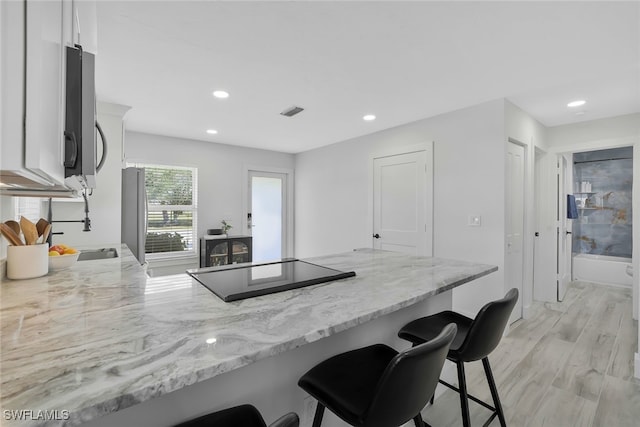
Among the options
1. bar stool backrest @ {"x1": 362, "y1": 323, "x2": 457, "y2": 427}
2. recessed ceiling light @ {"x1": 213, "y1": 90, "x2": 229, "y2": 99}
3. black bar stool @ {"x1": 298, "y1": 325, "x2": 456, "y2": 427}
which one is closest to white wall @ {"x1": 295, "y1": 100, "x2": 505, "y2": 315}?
recessed ceiling light @ {"x1": 213, "y1": 90, "x2": 229, "y2": 99}

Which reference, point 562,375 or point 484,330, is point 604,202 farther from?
point 484,330

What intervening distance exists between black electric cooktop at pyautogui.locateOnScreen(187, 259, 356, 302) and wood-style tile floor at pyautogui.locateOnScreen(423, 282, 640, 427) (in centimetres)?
121

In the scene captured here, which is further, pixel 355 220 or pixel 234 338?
pixel 355 220

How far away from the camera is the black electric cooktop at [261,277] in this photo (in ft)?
3.70

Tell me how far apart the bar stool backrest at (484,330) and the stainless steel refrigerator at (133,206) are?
3192mm

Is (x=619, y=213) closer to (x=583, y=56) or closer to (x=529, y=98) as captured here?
(x=529, y=98)

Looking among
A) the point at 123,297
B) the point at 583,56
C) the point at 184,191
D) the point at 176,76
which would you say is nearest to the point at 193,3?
the point at 176,76

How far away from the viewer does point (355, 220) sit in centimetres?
461

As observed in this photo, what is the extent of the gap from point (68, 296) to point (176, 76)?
1.96 meters

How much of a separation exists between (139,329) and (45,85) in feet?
1.94

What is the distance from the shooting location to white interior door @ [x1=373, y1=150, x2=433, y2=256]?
11.7ft

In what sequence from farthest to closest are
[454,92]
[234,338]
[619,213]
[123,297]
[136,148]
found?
[619,213], [136,148], [454,92], [123,297], [234,338]

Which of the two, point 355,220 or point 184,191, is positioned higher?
point 184,191

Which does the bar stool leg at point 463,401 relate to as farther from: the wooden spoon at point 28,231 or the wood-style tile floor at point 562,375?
the wooden spoon at point 28,231
